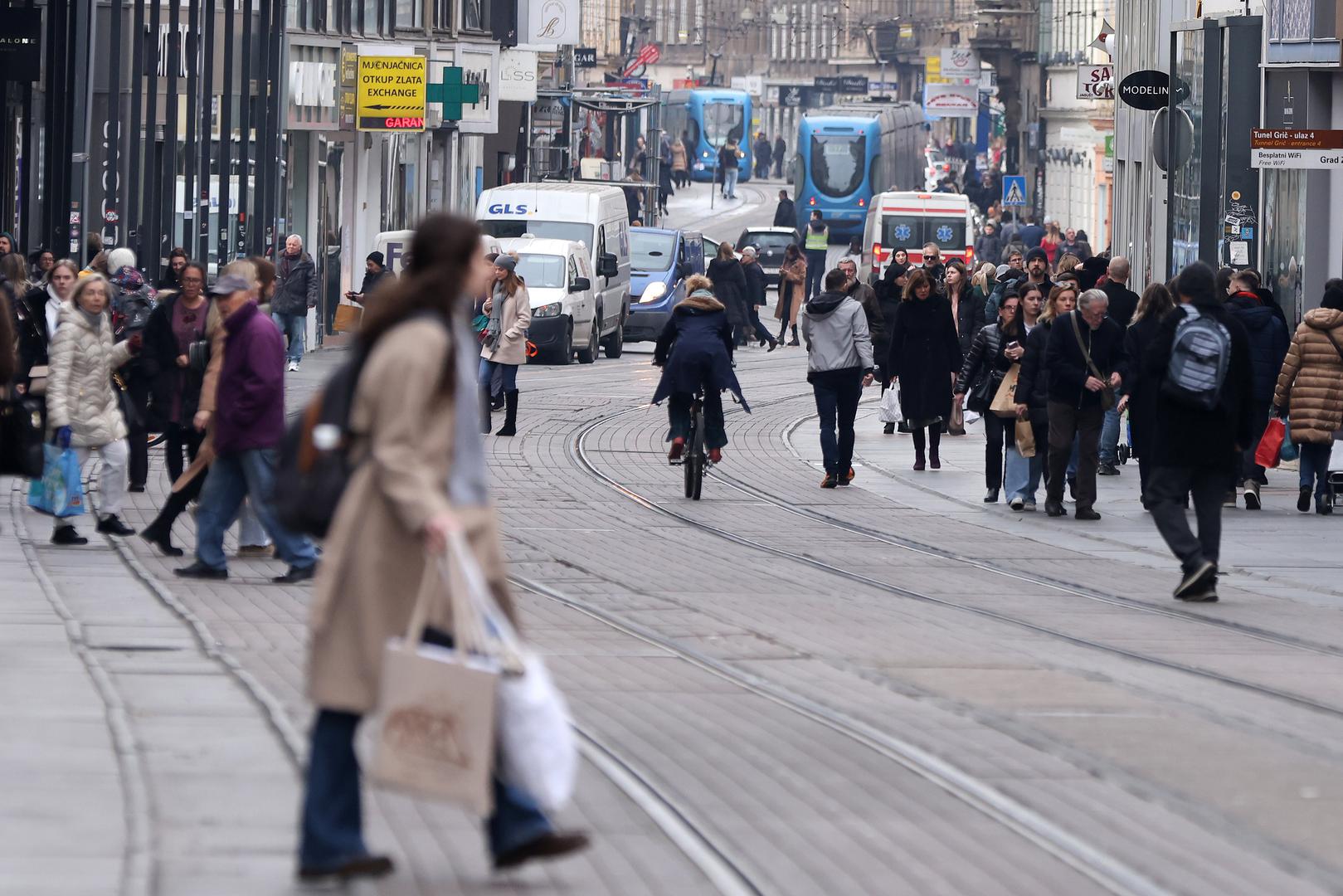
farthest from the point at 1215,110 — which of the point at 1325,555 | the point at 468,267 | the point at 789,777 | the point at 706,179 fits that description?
the point at 706,179

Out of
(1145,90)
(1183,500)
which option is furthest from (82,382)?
(1145,90)

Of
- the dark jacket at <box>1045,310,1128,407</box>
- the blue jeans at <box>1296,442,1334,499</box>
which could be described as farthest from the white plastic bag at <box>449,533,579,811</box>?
the blue jeans at <box>1296,442,1334,499</box>

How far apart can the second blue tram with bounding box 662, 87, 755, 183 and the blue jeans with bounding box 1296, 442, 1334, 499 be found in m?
81.8

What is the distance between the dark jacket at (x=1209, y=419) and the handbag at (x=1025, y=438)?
429 centimetres

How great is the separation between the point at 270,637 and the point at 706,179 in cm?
9062

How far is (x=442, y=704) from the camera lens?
5.60 metres

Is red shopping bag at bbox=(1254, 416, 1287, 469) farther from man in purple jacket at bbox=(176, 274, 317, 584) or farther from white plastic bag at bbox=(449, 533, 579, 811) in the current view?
white plastic bag at bbox=(449, 533, 579, 811)

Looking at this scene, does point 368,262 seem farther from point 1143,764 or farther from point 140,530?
point 1143,764

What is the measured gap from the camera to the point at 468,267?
223 inches

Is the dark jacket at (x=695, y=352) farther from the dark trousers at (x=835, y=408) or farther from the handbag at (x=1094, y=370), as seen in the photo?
the handbag at (x=1094, y=370)

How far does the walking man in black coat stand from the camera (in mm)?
12602

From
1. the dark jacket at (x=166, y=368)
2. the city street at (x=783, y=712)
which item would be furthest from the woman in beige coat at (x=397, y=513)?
the dark jacket at (x=166, y=368)

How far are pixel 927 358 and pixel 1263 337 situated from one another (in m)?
3.29

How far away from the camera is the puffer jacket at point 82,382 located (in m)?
13.5
